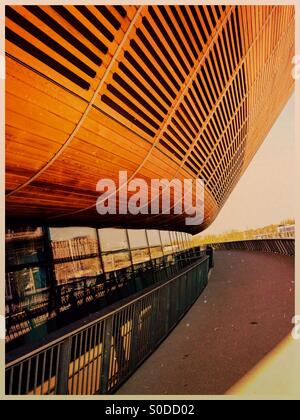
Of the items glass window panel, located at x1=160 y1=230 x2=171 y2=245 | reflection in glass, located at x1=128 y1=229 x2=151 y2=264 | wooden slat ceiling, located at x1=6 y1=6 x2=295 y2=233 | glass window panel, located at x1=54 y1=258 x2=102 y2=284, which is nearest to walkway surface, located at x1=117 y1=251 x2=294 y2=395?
wooden slat ceiling, located at x1=6 y1=6 x2=295 y2=233

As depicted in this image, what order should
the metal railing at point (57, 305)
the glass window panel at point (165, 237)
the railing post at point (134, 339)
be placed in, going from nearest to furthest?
the railing post at point (134, 339)
the metal railing at point (57, 305)
the glass window panel at point (165, 237)

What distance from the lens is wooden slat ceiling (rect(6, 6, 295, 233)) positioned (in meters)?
2.93

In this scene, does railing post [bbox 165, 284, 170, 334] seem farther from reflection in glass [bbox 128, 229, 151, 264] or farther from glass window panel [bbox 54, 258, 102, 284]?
reflection in glass [bbox 128, 229, 151, 264]

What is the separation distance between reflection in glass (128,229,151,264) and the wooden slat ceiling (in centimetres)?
711

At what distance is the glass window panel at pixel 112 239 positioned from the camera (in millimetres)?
11508

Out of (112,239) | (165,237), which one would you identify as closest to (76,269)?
(112,239)

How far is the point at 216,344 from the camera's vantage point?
16.1ft

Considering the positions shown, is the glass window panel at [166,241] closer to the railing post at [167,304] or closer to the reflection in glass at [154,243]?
the reflection in glass at [154,243]

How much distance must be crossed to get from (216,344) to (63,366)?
2.78 meters

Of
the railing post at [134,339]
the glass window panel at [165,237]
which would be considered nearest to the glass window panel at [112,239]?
the glass window panel at [165,237]

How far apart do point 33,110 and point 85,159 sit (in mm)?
1327

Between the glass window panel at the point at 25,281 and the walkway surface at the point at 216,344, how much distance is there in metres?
3.91

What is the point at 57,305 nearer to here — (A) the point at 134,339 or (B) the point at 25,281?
(B) the point at 25,281
